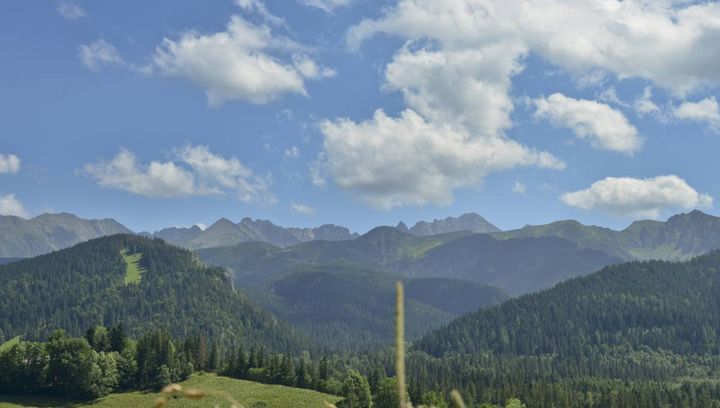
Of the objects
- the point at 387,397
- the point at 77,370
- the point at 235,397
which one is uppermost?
the point at 77,370

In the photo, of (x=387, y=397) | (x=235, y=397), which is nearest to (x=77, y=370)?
(x=235, y=397)

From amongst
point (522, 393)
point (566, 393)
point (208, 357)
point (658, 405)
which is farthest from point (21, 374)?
point (658, 405)

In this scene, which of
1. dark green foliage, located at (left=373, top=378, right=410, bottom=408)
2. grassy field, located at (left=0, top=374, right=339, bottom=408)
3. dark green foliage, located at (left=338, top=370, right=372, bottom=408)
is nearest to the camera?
grassy field, located at (left=0, top=374, right=339, bottom=408)

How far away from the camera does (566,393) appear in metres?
200

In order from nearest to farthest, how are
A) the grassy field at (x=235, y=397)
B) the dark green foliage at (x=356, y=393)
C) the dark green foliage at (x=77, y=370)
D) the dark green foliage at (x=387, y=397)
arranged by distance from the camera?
the grassy field at (x=235, y=397), the dark green foliage at (x=387, y=397), the dark green foliage at (x=356, y=393), the dark green foliage at (x=77, y=370)

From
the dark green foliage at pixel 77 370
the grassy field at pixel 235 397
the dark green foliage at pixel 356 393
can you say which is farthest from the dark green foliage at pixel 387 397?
the dark green foliage at pixel 77 370

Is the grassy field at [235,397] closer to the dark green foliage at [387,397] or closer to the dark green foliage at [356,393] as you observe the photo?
the dark green foliage at [356,393]

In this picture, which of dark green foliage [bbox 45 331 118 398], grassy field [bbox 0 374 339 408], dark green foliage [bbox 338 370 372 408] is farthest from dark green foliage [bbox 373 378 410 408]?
dark green foliage [bbox 45 331 118 398]

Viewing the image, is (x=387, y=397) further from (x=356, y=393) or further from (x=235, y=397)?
(x=235, y=397)

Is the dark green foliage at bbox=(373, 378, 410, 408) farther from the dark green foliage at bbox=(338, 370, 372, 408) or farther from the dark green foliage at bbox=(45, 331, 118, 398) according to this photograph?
the dark green foliage at bbox=(45, 331, 118, 398)

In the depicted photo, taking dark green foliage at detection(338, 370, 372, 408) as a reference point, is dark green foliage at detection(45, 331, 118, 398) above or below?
above

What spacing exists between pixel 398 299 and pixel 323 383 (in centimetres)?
17205

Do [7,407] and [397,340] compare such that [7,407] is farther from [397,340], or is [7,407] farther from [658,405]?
[658,405]

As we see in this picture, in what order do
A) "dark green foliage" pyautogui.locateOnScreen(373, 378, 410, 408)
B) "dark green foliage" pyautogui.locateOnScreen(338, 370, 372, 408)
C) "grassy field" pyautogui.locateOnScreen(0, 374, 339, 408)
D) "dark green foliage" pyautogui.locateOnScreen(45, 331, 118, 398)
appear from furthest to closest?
"dark green foliage" pyautogui.locateOnScreen(45, 331, 118, 398), "dark green foliage" pyautogui.locateOnScreen(338, 370, 372, 408), "dark green foliage" pyautogui.locateOnScreen(373, 378, 410, 408), "grassy field" pyautogui.locateOnScreen(0, 374, 339, 408)
